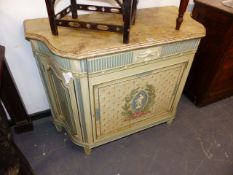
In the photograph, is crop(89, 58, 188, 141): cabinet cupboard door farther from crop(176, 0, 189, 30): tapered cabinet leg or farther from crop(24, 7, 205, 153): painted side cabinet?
crop(176, 0, 189, 30): tapered cabinet leg

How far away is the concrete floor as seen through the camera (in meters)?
1.28

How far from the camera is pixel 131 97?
1162mm

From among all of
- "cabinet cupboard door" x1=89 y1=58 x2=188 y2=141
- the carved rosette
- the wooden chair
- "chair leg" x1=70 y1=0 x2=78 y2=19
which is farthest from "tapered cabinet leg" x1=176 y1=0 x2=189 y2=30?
"chair leg" x1=70 y1=0 x2=78 y2=19

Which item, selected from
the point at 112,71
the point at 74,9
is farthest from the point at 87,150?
the point at 74,9

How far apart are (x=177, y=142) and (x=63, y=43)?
3.50ft

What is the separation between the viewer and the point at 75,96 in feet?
3.27

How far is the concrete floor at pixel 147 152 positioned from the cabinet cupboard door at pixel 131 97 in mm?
152

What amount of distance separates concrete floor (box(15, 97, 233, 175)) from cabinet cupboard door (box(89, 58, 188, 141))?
15 centimetres

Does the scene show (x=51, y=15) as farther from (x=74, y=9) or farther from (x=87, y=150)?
(x=87, y=150)

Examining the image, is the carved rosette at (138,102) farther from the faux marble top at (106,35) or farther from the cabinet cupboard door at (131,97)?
the faux marble top at (106,35)

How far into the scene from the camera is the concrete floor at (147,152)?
1278mm

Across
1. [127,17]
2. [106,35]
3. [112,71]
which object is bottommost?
[112,71]

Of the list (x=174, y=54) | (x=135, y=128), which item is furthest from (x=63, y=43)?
(x=135, y=128)

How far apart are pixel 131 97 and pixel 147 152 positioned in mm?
464
